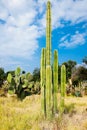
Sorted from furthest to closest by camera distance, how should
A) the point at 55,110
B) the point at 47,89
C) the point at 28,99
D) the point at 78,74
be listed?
the point at 78,74, the point at 28,99, the point at 55,110, the point at 47,89

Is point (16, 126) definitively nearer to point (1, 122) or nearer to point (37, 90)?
point (1, 122)

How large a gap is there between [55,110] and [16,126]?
2.80 meters

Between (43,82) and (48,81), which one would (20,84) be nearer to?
(43,82)

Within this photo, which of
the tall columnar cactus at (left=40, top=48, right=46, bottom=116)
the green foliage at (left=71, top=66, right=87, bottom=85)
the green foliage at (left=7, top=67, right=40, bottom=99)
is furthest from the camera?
the green foliage at (left=71, top=66, right=87, bottom=85)

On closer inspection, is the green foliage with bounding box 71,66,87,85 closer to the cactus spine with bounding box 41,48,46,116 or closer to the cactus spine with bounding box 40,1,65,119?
the cactus spine with bounding box 40,1,65,119

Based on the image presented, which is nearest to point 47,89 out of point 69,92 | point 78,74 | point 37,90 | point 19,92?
point 19,92

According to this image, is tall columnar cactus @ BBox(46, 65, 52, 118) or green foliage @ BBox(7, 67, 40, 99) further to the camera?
green foliage @ BBox(7, 67, 40, 99)

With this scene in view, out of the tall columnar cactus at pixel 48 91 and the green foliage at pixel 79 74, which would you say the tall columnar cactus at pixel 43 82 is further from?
the green foliage at pixel 79 74

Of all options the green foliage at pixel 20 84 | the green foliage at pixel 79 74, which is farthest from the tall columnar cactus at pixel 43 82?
the green foliage at pixel 79 74

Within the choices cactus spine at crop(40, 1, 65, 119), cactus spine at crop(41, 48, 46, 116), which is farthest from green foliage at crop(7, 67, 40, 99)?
cactus spine at crop(41, 48, 46, 116)

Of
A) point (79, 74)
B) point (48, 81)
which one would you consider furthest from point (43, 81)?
point (79, 74)

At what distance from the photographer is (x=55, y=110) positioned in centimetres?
1066

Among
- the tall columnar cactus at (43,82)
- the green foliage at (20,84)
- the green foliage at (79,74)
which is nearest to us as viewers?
the tall columnar cactus at (43,82)

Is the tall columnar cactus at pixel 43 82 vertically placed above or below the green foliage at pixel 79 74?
below
